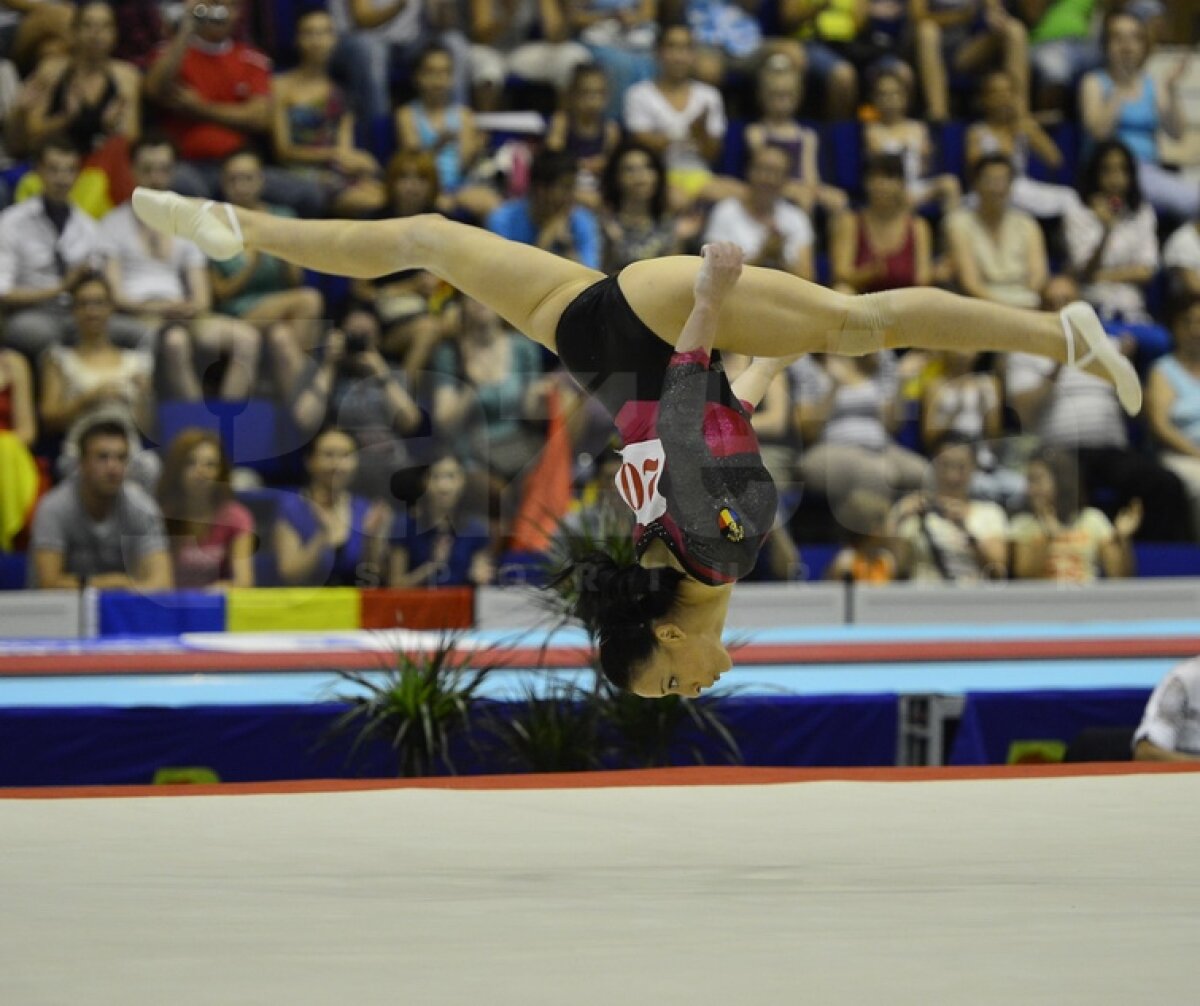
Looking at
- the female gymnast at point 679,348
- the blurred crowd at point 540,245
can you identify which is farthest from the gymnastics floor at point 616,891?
the blurred crowd at point 540,245

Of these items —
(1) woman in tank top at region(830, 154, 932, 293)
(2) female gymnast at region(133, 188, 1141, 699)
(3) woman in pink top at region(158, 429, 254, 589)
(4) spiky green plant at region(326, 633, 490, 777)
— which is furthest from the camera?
(1) woman in tank top at region(830, 154, 932, 293)

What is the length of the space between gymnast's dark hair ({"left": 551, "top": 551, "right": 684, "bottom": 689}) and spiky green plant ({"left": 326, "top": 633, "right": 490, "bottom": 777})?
4.27 ft

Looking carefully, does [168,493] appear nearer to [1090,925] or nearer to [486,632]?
[486,632]

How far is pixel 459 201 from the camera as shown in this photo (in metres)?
8.30

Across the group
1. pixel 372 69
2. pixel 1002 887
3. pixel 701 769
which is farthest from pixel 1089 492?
pixel 1002 887

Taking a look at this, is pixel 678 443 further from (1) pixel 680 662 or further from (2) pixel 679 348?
(1) pixel 680 662

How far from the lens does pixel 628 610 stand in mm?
3701

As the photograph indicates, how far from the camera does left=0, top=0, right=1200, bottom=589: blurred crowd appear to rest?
7.15 metres

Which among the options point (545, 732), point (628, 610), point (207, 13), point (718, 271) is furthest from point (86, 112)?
point (718, 271)

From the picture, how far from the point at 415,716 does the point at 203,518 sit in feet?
7.31

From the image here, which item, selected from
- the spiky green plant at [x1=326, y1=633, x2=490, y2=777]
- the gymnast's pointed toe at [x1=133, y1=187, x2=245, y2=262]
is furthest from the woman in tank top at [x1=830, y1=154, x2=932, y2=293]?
the gymnast's pointed toe at [x1=133, y1=187, x2=245, y2=262]

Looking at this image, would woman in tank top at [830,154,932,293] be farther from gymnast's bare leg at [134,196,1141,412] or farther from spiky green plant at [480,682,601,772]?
gymnast's bare leg at [134,196,1141,412]

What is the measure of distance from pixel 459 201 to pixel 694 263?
4.78 meters

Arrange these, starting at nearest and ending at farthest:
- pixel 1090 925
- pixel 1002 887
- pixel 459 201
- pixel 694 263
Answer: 1. pixel 1090 925
2. pixel 1002 887
3. pixel 694 263
4. pixel 459 201
